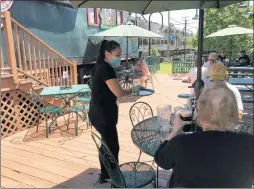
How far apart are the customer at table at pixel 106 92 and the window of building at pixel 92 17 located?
7.28 metres

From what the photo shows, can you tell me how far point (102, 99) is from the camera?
2512 mm

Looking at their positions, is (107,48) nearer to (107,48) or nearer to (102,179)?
(107,48)

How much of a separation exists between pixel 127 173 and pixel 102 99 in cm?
76

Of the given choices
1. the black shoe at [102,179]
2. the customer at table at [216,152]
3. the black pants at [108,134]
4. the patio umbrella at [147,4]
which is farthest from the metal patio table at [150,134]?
the patio umbrella at [147,4]

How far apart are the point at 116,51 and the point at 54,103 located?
3.74m

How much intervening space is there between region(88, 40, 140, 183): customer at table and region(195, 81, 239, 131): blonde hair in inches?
49.2

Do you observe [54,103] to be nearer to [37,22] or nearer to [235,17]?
[37,22]

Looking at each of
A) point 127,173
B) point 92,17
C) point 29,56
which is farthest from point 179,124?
point 92,17

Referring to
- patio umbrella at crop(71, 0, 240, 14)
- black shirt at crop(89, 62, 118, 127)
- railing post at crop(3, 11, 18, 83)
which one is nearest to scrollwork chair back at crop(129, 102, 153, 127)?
black shirt at crop(89, 62, 118, 127)

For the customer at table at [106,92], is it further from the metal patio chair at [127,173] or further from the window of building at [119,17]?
the window of building at [119,17]

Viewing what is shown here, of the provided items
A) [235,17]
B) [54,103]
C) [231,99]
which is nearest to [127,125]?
[54,103]

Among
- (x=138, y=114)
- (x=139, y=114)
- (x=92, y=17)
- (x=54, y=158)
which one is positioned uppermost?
(x=92, y=17)

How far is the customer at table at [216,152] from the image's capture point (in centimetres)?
115

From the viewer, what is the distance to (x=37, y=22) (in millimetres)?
7094
